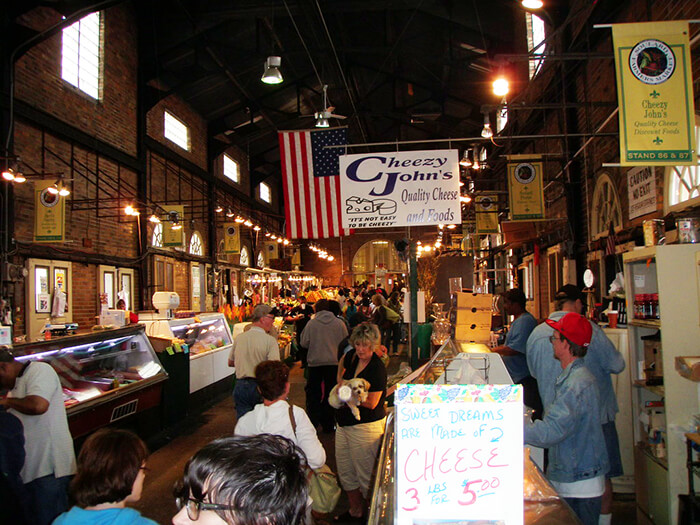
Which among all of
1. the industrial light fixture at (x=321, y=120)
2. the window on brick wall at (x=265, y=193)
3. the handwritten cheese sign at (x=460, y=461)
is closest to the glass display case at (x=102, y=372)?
the handwritten cheese sign at (x=460, y=461)

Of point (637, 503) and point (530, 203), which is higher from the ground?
point (530, 203)

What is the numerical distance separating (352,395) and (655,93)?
3297 mm

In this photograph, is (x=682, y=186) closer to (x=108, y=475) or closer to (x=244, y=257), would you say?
(x=108, y=475)

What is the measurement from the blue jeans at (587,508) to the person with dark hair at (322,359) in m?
3.95

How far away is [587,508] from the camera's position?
2.90 m

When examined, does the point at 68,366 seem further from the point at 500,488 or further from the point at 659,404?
the point at 659,404

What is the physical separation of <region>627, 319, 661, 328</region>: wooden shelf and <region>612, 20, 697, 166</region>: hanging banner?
1223 mm

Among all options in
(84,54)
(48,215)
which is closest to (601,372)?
(48,215)

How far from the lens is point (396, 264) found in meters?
33.7

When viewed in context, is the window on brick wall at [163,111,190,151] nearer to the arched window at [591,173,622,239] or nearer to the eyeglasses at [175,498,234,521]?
the arched window at [591,173,622,239]

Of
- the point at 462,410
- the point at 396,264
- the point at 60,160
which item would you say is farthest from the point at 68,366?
the point at 396,264

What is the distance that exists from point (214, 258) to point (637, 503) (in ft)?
56.0

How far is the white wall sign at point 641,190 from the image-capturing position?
6633 millimetres

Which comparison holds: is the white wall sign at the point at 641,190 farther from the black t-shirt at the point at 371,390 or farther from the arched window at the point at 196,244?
the arched window at the point at 196,244
